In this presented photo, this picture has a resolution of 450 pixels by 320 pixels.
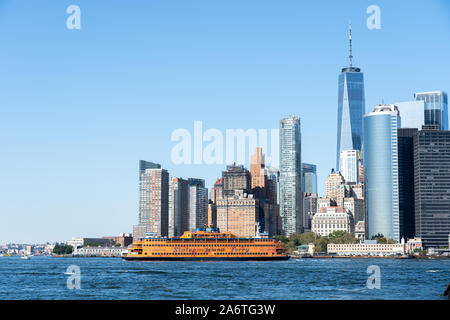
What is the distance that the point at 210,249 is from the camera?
144500mm

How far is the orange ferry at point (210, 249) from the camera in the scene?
14338 cm

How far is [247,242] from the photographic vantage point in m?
145

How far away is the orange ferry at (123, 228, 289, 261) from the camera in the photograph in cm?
14338
